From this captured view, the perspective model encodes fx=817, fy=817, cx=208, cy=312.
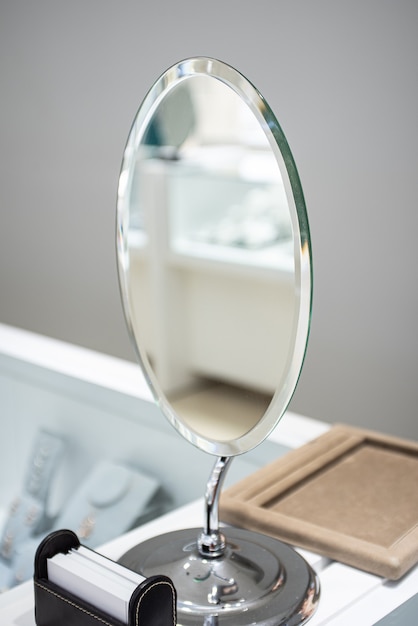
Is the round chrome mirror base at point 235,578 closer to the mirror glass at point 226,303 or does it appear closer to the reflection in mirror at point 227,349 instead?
the reflection in mirror at point 227,349

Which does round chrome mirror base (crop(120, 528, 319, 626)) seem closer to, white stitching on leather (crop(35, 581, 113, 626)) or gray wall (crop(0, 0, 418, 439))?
white stitching on leather (crop(35, 581, 113, 626))

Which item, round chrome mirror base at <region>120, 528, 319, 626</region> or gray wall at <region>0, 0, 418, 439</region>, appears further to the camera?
gray wall at <region>0, 0, 418, 439</region>

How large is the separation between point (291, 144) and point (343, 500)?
44.7 inches

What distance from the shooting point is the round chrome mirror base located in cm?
71

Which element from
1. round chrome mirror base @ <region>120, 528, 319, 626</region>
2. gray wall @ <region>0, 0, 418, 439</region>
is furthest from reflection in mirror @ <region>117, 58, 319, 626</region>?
gray wall @ <region>0, 0, 418, 439</region>

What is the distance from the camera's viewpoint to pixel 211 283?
3.53 feet

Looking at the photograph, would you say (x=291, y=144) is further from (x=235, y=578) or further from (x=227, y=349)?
(x=235, y=578)

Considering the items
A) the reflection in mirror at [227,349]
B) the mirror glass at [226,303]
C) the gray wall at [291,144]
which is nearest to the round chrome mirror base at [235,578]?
the reflection in mirror at [227,349]

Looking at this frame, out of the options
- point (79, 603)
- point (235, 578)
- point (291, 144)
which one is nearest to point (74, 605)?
point (79, 603)

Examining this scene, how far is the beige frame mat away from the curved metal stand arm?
11cm

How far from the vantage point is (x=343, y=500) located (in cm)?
95

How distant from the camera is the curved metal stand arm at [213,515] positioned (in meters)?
0.78

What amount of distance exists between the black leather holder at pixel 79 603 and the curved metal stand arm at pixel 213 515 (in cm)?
13

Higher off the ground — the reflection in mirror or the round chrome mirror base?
the reflection in mirror
